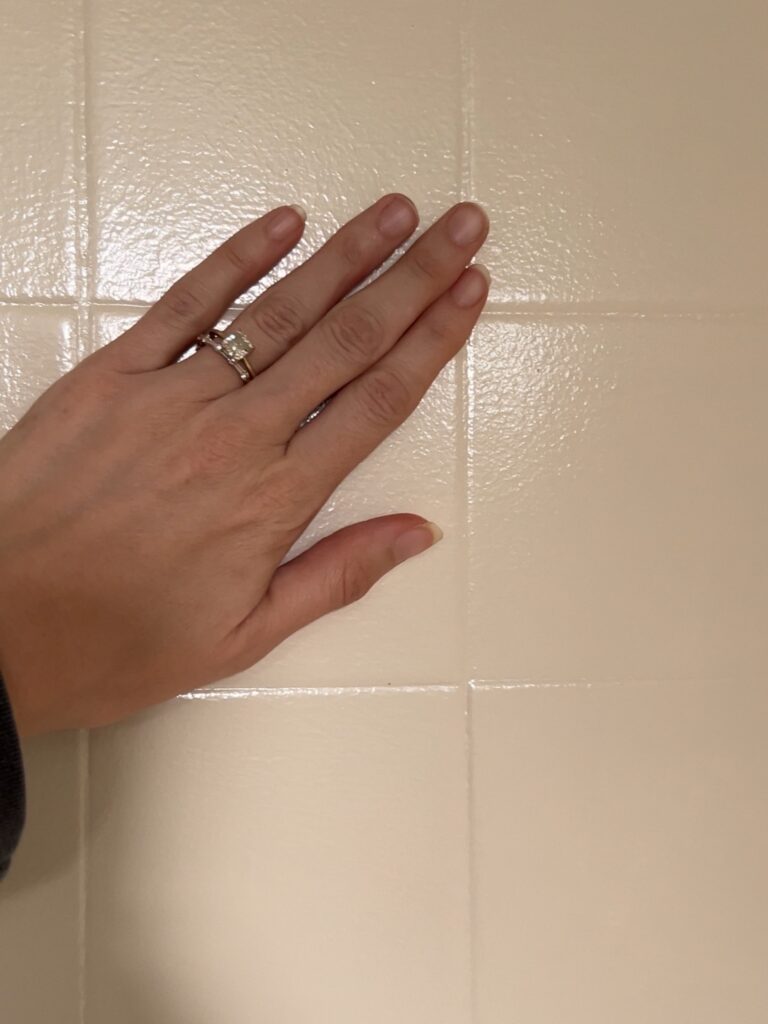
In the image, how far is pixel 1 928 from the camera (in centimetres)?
78

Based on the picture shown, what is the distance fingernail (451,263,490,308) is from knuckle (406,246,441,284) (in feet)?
0.08

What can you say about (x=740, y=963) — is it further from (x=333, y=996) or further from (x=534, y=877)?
(x=333, y=996)

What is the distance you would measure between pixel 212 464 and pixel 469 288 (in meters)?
0.30

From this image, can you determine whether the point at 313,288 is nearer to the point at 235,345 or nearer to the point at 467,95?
the point at 235,345

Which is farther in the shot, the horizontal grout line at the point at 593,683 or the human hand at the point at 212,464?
the horizontal grout line at the point at 593,683

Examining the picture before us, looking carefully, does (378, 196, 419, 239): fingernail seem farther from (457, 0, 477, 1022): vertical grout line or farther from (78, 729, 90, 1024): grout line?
(78, 729, 90, 1024): grout line

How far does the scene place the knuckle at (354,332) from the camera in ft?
2.44

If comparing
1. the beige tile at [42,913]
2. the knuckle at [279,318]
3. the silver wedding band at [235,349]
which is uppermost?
the knuckle at [279,318]

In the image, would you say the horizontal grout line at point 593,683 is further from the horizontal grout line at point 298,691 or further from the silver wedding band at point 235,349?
the silver wedding band at point 235,349

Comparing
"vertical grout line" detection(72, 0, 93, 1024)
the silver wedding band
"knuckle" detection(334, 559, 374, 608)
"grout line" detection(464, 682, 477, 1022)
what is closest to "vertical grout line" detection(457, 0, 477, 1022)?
"grout line" detection(464, 682, 477, 1022)

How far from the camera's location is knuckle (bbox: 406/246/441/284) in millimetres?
769

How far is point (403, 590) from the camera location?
82 centimetres

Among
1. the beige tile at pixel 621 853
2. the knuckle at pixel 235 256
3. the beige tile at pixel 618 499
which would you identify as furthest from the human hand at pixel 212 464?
the beige tile at pixel 621 853

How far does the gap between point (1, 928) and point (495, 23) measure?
101 centimetres
